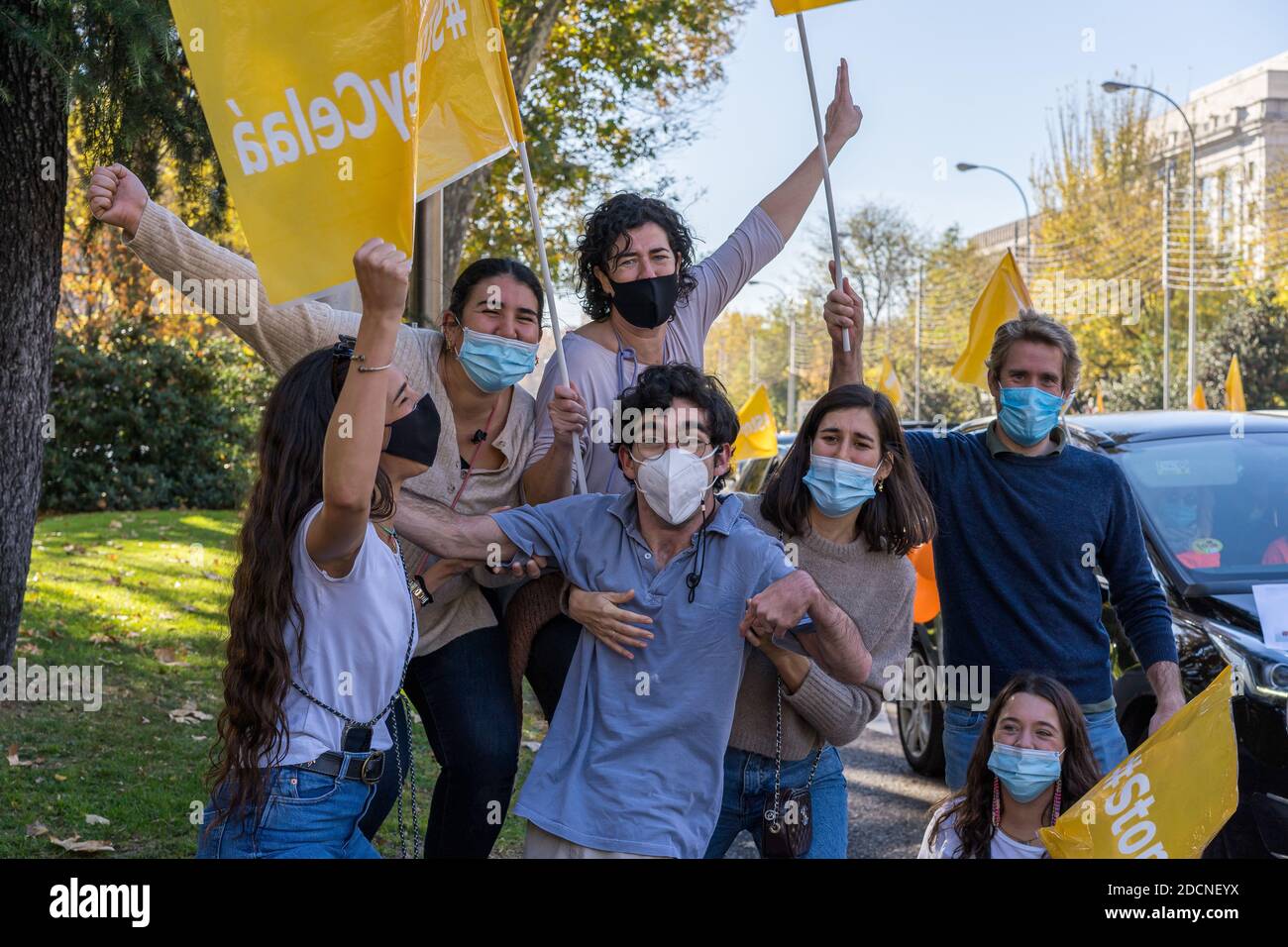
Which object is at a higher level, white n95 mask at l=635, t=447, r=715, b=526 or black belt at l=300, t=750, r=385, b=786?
white n95 mask at l=635, t=447, r=715, b=526

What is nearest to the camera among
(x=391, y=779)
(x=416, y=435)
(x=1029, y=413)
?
(x=416, y=435)

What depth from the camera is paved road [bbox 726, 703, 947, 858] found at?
6.48 meters

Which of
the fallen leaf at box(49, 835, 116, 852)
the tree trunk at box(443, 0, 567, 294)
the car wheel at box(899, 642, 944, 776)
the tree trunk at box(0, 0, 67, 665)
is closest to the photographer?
the fallen leaf at box(49, 835, 116, 852)

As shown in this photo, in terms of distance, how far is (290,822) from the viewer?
2.75m

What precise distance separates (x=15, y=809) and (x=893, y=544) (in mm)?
4017

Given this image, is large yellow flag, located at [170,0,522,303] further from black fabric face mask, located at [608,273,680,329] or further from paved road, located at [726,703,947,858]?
paved road, located at [726,703,947,858]

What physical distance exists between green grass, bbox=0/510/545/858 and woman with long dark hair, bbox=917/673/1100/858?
2.00 meters

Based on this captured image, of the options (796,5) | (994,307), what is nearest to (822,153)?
(796,5)

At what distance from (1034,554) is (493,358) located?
1.70m

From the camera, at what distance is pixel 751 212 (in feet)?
15.4

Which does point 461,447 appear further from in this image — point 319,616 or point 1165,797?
point 1165,797

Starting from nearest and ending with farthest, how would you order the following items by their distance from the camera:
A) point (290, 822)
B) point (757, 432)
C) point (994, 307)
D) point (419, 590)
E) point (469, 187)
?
point (290, 822) → point (419, 590) → point (994, 307) → point (757, 432) → point (469, 187)

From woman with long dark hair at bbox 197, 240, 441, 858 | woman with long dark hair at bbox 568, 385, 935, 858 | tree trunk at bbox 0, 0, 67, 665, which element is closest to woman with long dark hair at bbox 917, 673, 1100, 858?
woman with long dark hair at bbox 568, 385, 935, 858
